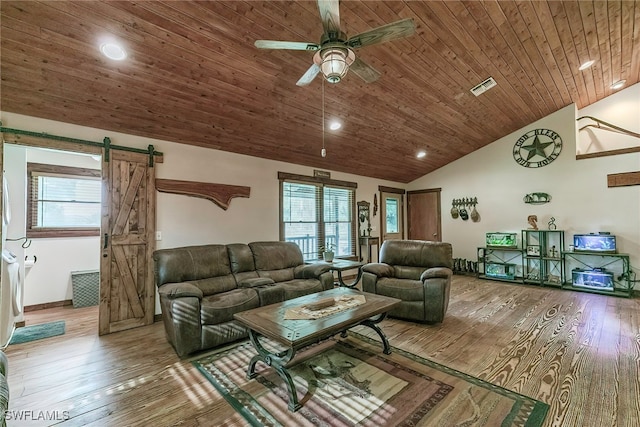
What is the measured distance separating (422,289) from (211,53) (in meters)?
3.63

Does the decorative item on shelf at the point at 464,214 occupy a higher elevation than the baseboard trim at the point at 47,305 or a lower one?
higher

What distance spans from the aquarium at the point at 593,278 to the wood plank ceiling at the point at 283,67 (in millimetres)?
3335

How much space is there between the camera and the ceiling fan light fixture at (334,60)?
2.01 meters

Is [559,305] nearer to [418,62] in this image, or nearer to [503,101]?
[503,101]

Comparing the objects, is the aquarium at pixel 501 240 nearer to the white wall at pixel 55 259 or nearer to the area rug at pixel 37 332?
the area rug at pixel 37 332

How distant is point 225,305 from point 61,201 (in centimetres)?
402

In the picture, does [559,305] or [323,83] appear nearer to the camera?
[323,83]

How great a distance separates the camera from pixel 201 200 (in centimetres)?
424

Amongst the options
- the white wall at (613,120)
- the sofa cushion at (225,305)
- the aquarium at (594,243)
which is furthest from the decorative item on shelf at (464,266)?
the sofa cushion at (225,305)

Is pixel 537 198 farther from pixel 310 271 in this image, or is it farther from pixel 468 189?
pixel 310 271

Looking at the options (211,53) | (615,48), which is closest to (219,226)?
(211,53)

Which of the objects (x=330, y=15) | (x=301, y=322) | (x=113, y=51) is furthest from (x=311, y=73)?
(x=301, y=322)

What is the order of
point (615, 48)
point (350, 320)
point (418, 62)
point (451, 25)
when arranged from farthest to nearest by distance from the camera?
point (615, 48)
point (418, 62)
point (451, 25)
point (350, 320)

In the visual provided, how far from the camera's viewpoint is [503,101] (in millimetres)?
4922
